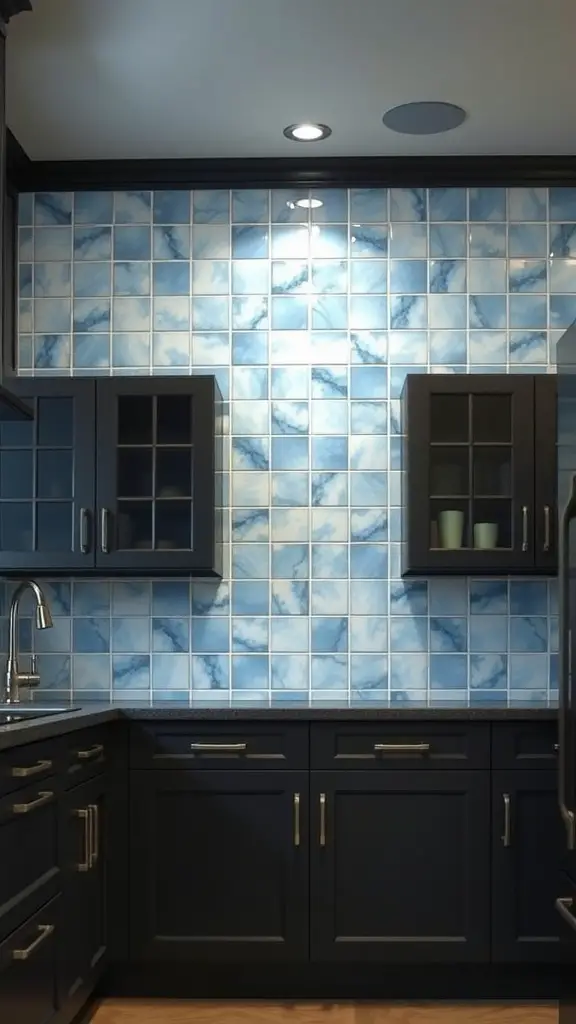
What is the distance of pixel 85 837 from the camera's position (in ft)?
10.3

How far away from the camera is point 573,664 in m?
2.57

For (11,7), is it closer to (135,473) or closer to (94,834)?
(135,473)

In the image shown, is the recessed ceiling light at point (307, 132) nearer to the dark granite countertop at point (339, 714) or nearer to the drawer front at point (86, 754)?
the dark granite countertop at point (339, 714)

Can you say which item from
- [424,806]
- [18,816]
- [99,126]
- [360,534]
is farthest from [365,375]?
[18,816]

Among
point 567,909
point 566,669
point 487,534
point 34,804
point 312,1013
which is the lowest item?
point 312,1013

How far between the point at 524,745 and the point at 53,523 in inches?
64.2

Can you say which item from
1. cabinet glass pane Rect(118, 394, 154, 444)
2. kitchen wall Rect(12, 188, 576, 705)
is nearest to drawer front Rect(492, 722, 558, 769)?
kitchen wall Rect(12, 188, 576, 705)

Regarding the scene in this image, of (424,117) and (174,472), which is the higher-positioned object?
(424,117)

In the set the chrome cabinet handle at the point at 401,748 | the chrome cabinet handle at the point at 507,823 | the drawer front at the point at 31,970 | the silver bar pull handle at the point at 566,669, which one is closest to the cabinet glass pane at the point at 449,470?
the chrome cabinet handle at the point at 401,748

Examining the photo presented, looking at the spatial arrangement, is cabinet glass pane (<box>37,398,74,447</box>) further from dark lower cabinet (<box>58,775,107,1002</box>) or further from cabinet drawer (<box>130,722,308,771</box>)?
dark lower cabinet (<box>58,775,107,1002</box>)

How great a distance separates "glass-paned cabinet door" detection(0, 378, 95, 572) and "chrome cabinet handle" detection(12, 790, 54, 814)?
1147 millimetres

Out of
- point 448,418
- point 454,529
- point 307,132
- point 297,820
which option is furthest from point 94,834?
point 307,132

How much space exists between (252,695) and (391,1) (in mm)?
2210

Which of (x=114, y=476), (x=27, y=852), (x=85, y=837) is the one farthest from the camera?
(x=114, y=476)
